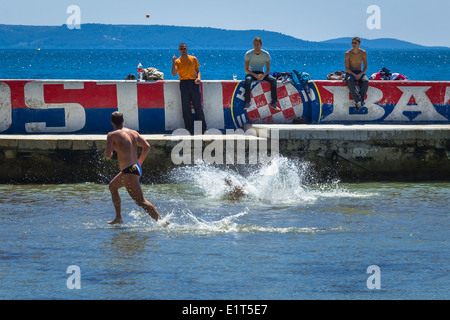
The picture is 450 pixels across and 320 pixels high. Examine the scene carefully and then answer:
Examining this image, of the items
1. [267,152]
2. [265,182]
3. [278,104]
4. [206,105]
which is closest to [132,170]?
[265,182]

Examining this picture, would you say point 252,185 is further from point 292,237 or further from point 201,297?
point 201,297

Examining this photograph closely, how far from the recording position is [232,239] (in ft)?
30.4

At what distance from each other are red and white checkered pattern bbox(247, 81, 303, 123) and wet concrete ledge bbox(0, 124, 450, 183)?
870 millimetres

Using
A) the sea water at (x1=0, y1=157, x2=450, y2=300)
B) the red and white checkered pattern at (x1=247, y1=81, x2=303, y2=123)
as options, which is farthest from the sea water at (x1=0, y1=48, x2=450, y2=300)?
the red and white checkered pattern at (x1=247, y1=81, x2=303, y2=123)

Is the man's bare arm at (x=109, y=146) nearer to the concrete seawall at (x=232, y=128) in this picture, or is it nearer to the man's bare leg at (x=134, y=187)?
the man's bare leg at (x=134, y=187)

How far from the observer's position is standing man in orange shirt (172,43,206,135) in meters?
14.7

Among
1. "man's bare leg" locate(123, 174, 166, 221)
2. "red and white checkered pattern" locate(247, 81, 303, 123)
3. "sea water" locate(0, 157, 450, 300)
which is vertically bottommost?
"sea water" locate(0, 157, 450, 300)

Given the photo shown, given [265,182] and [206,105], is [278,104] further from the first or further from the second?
[265,182]

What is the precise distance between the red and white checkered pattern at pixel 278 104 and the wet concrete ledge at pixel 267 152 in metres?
0.87

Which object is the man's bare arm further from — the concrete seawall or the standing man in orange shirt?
the standing man in orange shirt

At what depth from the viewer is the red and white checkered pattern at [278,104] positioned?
15164 mm

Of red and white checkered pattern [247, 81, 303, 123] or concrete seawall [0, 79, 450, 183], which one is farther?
red and white checkered pattern [247, 81, 303, 123]
